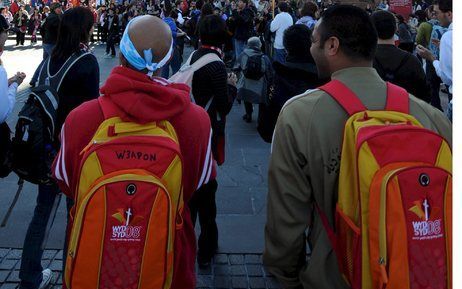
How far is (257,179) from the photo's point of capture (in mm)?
6523

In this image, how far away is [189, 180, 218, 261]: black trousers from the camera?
14.0ft

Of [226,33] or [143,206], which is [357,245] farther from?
[226,33]

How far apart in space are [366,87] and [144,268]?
1.06 meters

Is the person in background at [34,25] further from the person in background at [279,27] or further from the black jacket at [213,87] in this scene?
the black jacket at [213,87]

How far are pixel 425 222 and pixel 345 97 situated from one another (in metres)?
0.55

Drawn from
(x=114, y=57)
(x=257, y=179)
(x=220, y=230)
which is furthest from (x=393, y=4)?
(x=220, y=230)

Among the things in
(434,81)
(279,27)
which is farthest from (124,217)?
(279,27)

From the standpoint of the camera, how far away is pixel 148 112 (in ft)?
7.34

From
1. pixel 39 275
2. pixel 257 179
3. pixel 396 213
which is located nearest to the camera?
pixel 396 213

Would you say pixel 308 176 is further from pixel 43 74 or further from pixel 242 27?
pixel 242 27

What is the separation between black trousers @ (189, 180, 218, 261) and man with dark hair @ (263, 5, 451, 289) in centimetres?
208

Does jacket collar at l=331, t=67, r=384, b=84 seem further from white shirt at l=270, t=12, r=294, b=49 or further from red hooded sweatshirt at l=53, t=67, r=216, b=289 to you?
white shirt at l=270, t=12, r=294, b=49

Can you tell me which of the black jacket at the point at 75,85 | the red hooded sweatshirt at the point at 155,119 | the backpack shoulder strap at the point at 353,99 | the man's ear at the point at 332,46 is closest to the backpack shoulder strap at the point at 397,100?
the backpack shoulder strap at the point at 353,99

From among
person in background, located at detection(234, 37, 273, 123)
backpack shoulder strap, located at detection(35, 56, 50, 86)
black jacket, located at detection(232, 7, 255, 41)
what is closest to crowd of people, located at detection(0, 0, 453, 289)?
backpack shoulder strap, located at detection(35, 56, 50, 86)
